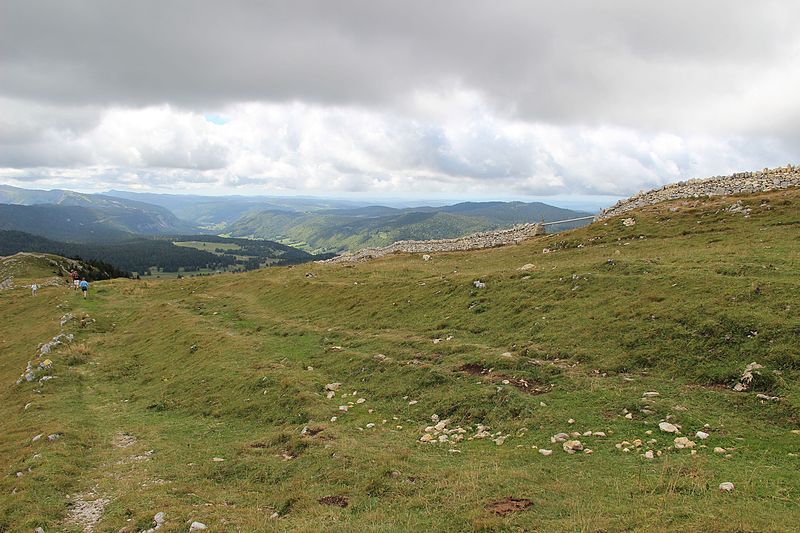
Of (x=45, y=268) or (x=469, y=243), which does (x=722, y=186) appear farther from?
(x=45, y=268)

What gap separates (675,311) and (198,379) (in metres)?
24.3

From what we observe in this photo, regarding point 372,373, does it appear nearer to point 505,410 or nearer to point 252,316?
point 505,410

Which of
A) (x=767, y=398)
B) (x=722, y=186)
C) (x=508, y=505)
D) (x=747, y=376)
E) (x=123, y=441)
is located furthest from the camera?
(x=722, y=186)

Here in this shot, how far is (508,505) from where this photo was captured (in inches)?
380

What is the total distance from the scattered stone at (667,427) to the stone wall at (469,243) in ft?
139

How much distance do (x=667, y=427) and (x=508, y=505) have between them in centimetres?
577

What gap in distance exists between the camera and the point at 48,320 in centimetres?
4728

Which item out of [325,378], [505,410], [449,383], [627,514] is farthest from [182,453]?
[627,514]

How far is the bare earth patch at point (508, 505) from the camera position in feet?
31.0

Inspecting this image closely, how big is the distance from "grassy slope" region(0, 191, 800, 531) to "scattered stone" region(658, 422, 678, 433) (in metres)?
0.28

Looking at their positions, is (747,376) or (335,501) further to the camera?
(747,376)

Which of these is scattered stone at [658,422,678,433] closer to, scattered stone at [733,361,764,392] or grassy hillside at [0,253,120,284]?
scattered stone at [733,361,764,392]

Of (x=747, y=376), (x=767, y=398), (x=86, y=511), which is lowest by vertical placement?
(x=86, y=511)

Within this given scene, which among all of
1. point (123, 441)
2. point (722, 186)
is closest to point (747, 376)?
point (123, 441)
